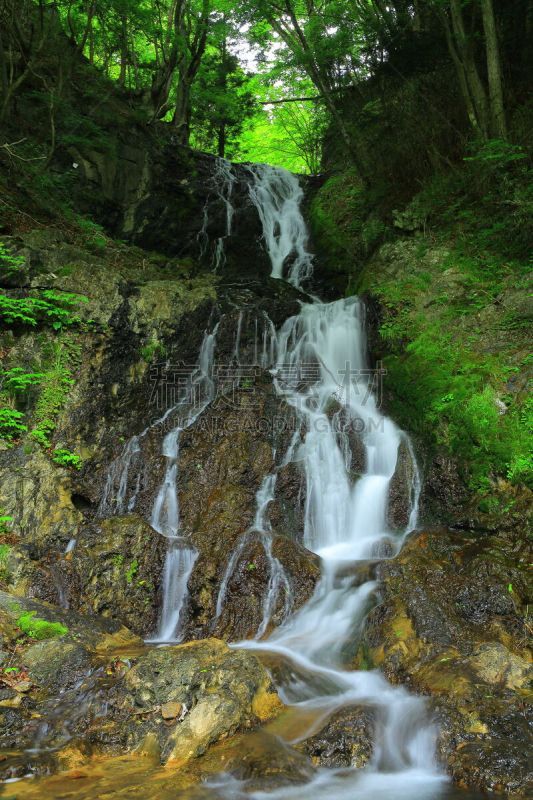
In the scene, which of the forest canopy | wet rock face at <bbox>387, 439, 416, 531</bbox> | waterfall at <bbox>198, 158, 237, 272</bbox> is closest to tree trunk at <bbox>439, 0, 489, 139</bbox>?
the forest canopy

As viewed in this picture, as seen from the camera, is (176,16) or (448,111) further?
(176,16)

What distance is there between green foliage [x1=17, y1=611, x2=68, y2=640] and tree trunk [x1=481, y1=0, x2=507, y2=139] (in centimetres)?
1104

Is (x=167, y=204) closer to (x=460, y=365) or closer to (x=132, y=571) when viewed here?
(x=460, y=365)

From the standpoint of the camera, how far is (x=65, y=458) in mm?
8211

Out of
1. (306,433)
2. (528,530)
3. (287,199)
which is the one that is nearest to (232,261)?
(287,199)

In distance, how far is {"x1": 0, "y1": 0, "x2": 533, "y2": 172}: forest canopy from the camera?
10.8m

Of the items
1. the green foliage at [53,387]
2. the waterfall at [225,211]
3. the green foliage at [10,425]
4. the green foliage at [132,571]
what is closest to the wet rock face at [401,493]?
the green foliage at [132,571]

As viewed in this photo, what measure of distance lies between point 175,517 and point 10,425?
118 inches

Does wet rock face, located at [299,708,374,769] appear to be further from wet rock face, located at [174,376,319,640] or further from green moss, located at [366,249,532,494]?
green moss, located at [366,249,532,494]

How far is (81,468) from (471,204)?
30.7ft

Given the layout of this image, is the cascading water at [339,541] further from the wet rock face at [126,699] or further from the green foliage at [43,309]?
the green foliage at [43,309]

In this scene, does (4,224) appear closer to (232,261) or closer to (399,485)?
(232,261)

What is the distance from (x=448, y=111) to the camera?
12.2 m

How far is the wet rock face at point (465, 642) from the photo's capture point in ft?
12.6
